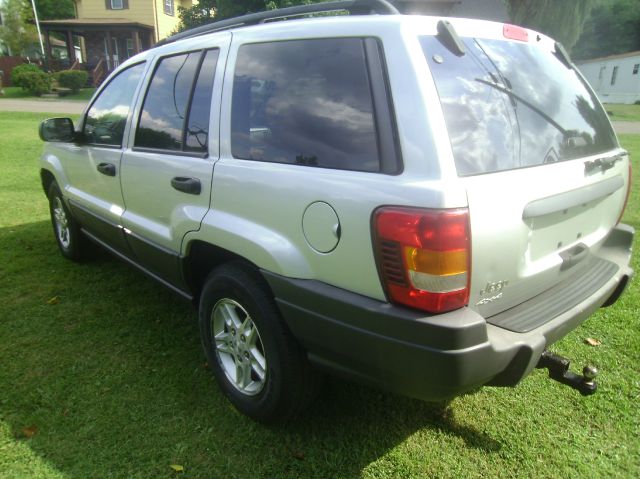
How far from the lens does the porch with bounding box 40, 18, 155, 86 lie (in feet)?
101

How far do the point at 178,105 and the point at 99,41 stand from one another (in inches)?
1385

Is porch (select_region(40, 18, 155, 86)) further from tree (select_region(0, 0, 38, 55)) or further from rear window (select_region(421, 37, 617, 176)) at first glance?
rear window (select_region(421, 37, 617, 176))

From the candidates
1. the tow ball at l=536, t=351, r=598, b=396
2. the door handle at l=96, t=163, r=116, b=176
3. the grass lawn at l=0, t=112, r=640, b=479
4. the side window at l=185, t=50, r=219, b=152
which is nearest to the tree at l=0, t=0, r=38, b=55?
the door handle at l=96, t=163, r=116, b=176

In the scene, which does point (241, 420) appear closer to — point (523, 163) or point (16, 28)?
point (523, 163)

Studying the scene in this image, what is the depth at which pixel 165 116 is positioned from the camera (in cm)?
299

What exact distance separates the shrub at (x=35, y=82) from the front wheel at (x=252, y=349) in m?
29.1

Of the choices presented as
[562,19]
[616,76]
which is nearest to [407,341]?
[562,19]

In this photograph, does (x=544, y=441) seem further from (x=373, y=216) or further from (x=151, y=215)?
(x=151, y=215)

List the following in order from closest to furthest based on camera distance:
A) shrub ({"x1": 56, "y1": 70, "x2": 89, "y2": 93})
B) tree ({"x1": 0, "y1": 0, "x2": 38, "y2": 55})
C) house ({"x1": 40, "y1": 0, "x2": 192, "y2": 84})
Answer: shrub ({"x1": 56, "y1": 70, "x2": 89, "y2": 93})
house ({"x1": 40, "y1": 0, "x2": 192, "y2": 84})
tree ({"x1": 0, "y1": 0, "x2": 38, "y2": 55})

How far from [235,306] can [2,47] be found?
48.7 m

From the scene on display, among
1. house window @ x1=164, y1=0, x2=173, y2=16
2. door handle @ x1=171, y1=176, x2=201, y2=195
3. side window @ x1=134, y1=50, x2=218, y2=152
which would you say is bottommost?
door handle @ x1=171, y1=176, x2=201, y2=195

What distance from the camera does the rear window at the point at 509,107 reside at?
187cm

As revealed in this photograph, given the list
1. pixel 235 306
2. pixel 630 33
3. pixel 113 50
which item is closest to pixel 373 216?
pixel 235 306

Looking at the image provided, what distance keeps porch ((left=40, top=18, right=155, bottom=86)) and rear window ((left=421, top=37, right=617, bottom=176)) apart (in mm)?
32607
